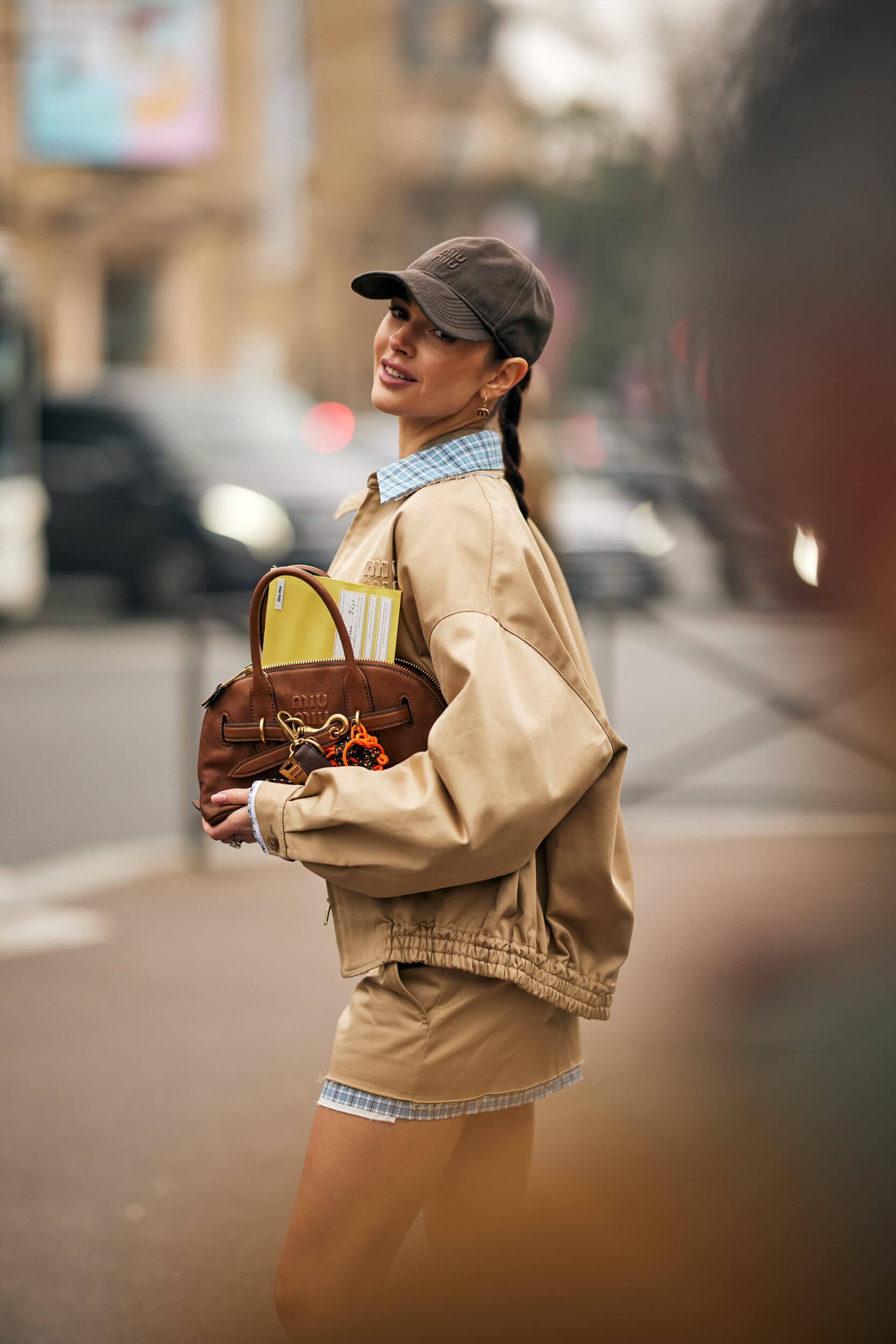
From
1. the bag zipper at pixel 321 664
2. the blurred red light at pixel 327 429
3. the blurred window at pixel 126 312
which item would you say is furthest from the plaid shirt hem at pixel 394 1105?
the blurred window at pixel 126 312

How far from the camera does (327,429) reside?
49.4ft

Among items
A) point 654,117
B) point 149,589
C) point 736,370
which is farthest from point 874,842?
point 149,589

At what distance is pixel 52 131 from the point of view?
25.6m

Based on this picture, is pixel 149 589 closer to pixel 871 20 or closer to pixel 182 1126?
pixel 182 1126

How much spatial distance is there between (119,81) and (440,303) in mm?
25329

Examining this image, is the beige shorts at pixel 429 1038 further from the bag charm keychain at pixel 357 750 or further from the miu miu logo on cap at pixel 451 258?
the miu miu logo on cap at pixel 451 258

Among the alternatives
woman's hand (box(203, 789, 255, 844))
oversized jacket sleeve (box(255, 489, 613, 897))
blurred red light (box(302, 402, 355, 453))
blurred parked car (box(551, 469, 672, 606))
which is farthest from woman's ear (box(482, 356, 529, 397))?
blurred red light (box(302, 402, 355, 453))

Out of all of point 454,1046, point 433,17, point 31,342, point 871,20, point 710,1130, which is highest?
point 433,17

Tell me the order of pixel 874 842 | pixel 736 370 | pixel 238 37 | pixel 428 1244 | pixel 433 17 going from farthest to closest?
pixel 433 17
pixel 238 37
pixel 428 1244
pixel 874 842
pixel 736 370

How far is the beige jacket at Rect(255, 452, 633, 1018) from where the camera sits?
1.86m

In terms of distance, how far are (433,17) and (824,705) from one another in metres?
33.5

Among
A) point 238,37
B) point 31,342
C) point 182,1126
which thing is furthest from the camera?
point 238,37

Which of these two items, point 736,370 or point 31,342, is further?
point 31,342

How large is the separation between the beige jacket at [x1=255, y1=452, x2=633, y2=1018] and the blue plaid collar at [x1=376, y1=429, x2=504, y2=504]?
2cm
